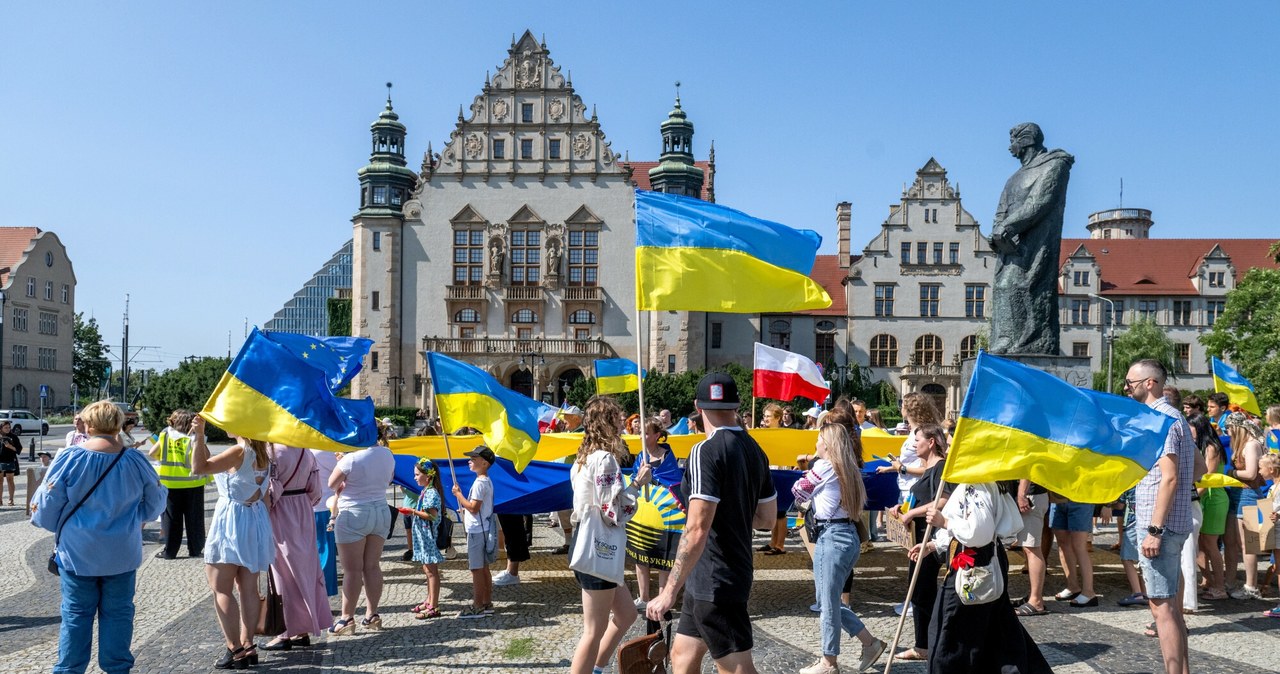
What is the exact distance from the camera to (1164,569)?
236 inches

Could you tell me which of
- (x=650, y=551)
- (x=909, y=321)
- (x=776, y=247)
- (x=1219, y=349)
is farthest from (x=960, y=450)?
(x=909, y=321)

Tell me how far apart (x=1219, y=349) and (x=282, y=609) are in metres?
42.3

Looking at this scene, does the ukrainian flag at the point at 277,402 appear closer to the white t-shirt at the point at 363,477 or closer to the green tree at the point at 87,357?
the white t-shirt at the point at 363,477

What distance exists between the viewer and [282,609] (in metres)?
7.28

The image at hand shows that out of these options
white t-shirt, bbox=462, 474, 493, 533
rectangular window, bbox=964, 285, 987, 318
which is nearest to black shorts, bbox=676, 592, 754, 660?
white t-shirt, bbox=462, 474, 493, 533

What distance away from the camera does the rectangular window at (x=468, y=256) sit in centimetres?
5209

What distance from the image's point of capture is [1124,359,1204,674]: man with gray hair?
5.88 m

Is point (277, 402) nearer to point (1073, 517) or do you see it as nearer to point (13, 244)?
point (1073, 517)

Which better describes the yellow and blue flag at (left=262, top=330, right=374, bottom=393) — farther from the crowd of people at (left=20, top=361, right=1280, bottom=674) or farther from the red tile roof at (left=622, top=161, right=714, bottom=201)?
the red tile roof at (left=622, top=161, right=714, bottom=201)

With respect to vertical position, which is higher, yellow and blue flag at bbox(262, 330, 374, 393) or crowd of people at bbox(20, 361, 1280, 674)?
yellow and blue flag at bbox(262, 330, 374, 393)

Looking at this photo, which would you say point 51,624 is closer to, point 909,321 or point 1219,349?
point 1219,349

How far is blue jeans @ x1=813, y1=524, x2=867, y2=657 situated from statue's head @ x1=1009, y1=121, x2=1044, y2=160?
8167 mm

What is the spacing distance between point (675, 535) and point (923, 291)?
51.1 metres

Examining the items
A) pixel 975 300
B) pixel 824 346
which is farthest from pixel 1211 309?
pixel 824 346
